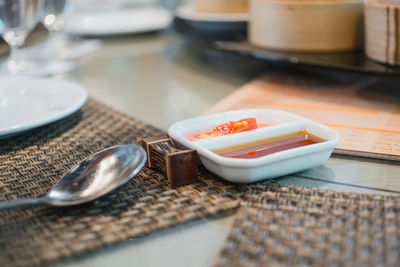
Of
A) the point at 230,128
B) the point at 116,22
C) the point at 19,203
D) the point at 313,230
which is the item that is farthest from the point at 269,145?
the point at 116,22

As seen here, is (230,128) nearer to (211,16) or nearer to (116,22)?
(211,16)

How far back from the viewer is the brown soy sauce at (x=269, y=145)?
636 millimetres

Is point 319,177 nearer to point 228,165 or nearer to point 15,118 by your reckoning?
point 228,165

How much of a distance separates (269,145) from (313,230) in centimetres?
19

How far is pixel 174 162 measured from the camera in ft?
1.96

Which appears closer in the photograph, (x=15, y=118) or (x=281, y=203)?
(x=281, y=203)

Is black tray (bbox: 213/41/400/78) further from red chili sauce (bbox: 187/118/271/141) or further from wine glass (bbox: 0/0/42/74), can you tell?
wine glass (bbox: 0/0/42/74)

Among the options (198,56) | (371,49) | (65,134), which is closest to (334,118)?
(371,49)

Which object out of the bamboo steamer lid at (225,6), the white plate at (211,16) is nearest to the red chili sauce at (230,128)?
the white plate at (211,16)

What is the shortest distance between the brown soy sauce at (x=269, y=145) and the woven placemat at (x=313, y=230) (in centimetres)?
7

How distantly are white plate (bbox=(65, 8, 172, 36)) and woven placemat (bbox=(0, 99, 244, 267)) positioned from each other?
1049 mm

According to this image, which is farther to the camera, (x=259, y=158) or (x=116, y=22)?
(x=116, y=22)

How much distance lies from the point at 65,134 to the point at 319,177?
444 millimetres

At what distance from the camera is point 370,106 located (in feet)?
3.09
